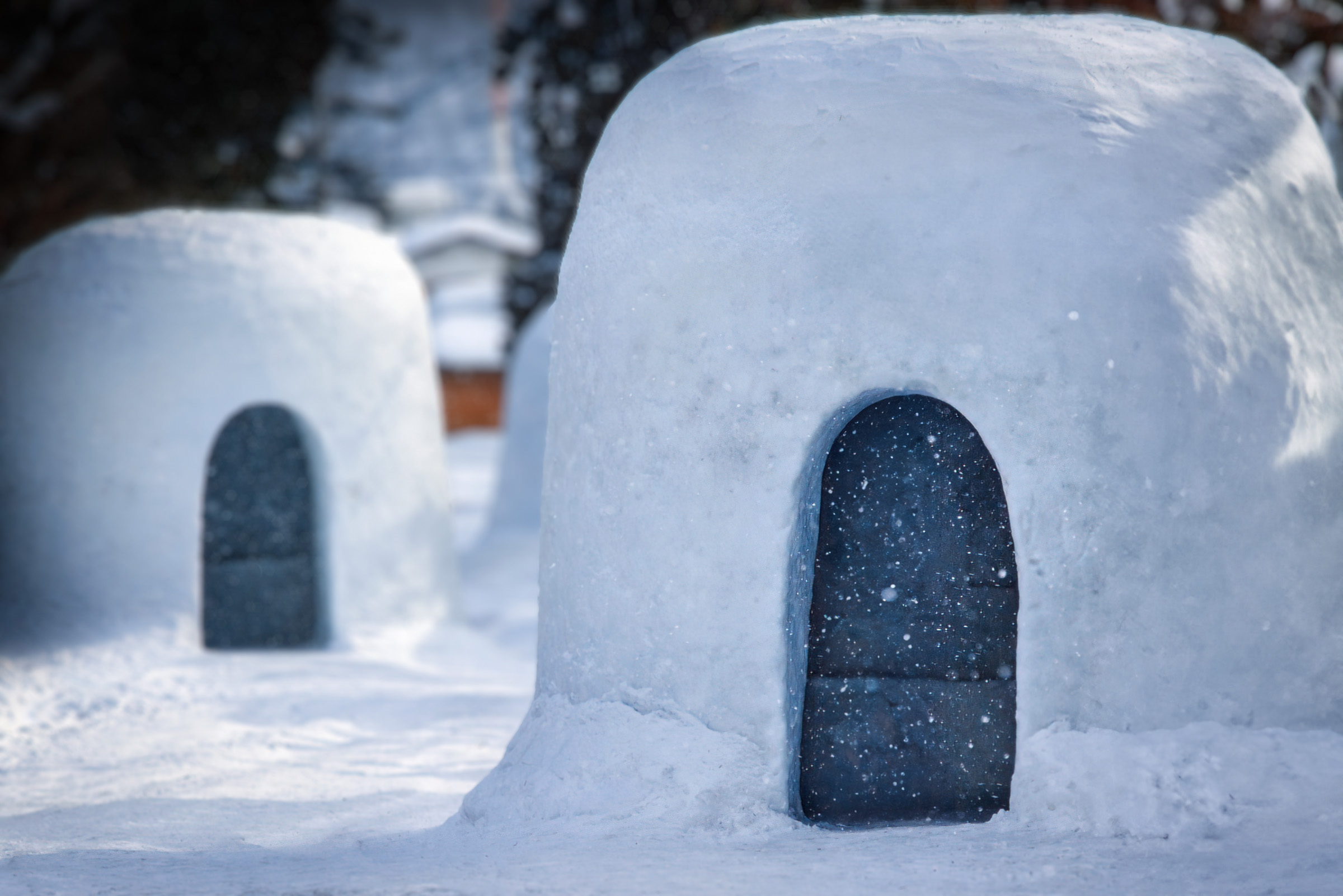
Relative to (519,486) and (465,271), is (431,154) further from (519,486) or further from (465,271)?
(519,486)

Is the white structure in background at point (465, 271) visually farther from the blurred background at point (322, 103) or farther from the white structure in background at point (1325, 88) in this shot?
the white structure in background at point (1325, 88)

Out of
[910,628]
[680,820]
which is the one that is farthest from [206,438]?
[910,628]

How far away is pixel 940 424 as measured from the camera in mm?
4324

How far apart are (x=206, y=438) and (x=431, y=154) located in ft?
85.5

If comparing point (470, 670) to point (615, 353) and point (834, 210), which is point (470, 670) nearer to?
point (615, 353)

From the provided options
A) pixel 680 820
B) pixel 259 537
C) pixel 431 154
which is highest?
pixel 431 154

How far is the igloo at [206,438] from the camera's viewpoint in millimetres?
7918

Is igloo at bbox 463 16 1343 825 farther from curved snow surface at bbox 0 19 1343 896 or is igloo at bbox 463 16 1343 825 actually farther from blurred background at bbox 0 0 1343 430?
blurred background at bbox 0 0 1343 430

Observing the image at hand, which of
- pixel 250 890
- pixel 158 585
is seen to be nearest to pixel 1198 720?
pixel 250 890

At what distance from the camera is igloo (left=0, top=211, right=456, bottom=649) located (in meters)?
7.92

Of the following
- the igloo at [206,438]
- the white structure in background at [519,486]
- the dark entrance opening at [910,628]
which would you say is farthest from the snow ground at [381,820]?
the white structure in background at [519,486]

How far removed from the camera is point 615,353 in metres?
4.55

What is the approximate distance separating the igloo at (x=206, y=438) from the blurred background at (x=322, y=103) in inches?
218

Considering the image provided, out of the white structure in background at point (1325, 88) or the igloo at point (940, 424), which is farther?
the white structure in background at point (1325, 88)
